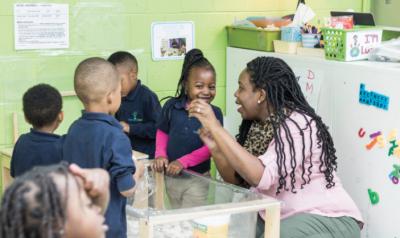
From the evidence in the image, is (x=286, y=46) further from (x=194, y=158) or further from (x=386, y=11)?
(x=386, y=11)

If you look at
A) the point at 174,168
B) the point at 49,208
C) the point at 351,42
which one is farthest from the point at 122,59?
the point at 49,208

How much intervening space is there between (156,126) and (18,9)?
101 cm

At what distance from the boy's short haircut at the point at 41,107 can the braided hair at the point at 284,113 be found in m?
0.89

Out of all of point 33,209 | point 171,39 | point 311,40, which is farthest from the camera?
point 171,39

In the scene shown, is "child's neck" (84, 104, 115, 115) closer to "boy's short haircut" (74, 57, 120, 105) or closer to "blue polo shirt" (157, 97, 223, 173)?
"boy's short haircut" (74, 57, 120, 105)

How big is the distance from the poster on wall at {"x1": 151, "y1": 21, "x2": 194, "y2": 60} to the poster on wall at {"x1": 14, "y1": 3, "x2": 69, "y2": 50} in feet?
1.88

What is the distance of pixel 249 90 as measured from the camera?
290 cm

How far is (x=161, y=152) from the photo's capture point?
3.25 m

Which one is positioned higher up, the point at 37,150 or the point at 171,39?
the point at 171,39

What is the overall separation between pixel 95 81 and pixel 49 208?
1.30 meters

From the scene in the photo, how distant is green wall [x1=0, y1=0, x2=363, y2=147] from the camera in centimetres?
366

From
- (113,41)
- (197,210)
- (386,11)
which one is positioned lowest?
(197,210)

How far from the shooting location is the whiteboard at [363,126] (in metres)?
2.86

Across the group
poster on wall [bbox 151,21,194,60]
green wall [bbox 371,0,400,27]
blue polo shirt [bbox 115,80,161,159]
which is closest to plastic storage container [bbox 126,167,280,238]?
blue polo shirt [bbox 115,80,161,159]
